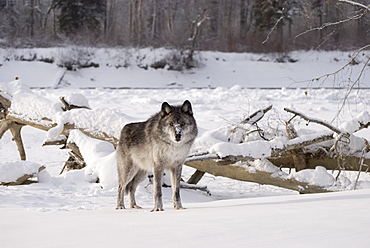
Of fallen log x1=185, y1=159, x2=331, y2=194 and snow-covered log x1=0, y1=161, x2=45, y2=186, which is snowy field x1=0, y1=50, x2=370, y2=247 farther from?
fallen log x1=185, y1=159, x2=331, y2=194

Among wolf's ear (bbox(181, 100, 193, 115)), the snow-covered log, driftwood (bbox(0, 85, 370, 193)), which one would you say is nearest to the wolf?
wolf's ear (bbox(181, 100, 193, 115))

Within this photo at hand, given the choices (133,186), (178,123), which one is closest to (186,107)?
(178,123)

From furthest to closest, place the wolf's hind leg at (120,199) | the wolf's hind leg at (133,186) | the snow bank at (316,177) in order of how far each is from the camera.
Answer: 1. the snow bank at (316,177)
2. the wolf's hind leg at (133,186)
3. the wolf's hind leg at (120,199)

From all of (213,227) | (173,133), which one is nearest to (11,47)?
(173,133)

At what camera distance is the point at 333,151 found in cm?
898

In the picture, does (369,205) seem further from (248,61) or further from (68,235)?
(248,61)

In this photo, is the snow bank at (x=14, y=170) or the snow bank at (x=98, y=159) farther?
the snow bank at (x=98, y=159)

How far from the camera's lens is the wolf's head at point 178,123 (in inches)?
238

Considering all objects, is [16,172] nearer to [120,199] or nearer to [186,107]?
[120,199]

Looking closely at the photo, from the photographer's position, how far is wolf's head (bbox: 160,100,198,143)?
6043 mm

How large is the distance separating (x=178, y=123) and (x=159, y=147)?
470mm

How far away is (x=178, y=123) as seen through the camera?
6117mm

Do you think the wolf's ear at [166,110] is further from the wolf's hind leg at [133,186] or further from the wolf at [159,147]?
the wolf's hind leg at [133,186]

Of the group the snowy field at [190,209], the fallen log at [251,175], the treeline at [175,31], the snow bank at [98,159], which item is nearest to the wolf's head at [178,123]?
the snowy field at [190,209]
